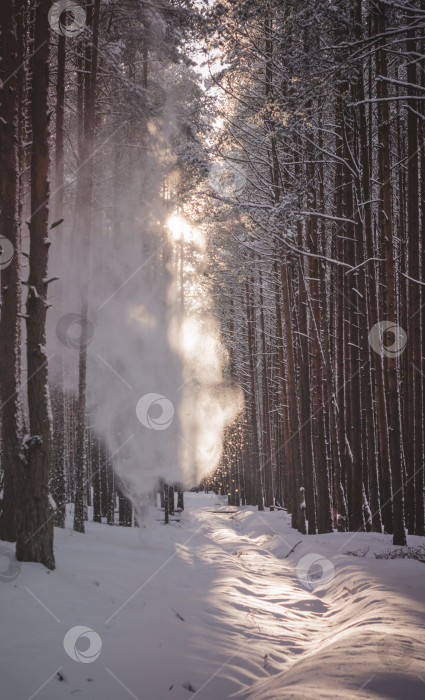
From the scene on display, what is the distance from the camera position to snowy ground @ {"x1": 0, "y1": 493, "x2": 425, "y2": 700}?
10.2 feet

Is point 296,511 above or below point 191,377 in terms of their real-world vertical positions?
below

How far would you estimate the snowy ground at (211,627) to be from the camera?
10.2 ft

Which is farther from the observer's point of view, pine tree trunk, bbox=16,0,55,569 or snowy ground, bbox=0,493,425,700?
pine tree trunk, bbox=16,0,55,569

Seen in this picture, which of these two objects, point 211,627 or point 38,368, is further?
point 38,368

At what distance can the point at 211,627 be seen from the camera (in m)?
5.13

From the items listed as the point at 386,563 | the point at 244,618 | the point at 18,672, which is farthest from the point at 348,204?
the point at 18,672

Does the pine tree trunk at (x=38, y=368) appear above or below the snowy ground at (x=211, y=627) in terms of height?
above

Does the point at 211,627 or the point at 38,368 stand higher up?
the point at 38,368

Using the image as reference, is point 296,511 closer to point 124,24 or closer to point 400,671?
point 400,671

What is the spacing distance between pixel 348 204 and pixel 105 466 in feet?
43.8

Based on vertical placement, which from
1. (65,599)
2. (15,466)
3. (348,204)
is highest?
(348,204)

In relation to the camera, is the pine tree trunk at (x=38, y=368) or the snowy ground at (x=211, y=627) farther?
the pine tree trunk at (x=38, y=368)

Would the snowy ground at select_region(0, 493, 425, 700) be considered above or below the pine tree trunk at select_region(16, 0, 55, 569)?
below

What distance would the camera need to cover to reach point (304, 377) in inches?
511
